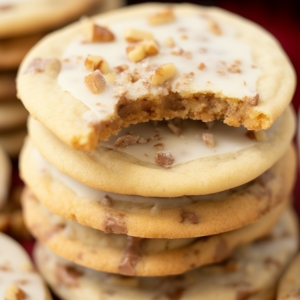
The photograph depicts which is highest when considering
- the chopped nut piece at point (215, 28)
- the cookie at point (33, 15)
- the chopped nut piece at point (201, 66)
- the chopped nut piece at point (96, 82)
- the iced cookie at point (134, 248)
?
the chopped nut piece at point (96, 82)

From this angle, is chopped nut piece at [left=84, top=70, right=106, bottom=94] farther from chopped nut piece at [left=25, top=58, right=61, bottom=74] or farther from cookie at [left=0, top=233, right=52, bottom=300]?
cookie at [left=0, top=233, right=52, bottom=300]

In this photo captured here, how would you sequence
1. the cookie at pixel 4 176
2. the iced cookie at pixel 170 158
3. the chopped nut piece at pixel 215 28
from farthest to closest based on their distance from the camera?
the cookie at pixel 4 176 < the chopped nut piece at pixel 215 28 < the iced cookie at pixel 170 158

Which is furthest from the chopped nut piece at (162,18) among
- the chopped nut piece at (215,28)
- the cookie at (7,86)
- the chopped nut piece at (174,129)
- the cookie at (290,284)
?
the cookie at (290,284)

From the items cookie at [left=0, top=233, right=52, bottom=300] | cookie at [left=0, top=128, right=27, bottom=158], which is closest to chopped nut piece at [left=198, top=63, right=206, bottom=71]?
cookie at [left=0, top=233, right=52, bottom=300]

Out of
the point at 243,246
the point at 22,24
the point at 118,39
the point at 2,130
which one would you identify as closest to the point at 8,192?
the point at 2,130

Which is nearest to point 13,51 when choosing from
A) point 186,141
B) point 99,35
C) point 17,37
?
point 17,37

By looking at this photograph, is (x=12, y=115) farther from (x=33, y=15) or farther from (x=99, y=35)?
(x=99, y=35)

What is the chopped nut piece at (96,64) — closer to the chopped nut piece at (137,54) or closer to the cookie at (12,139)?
the chopped nut piece at (137,54)
